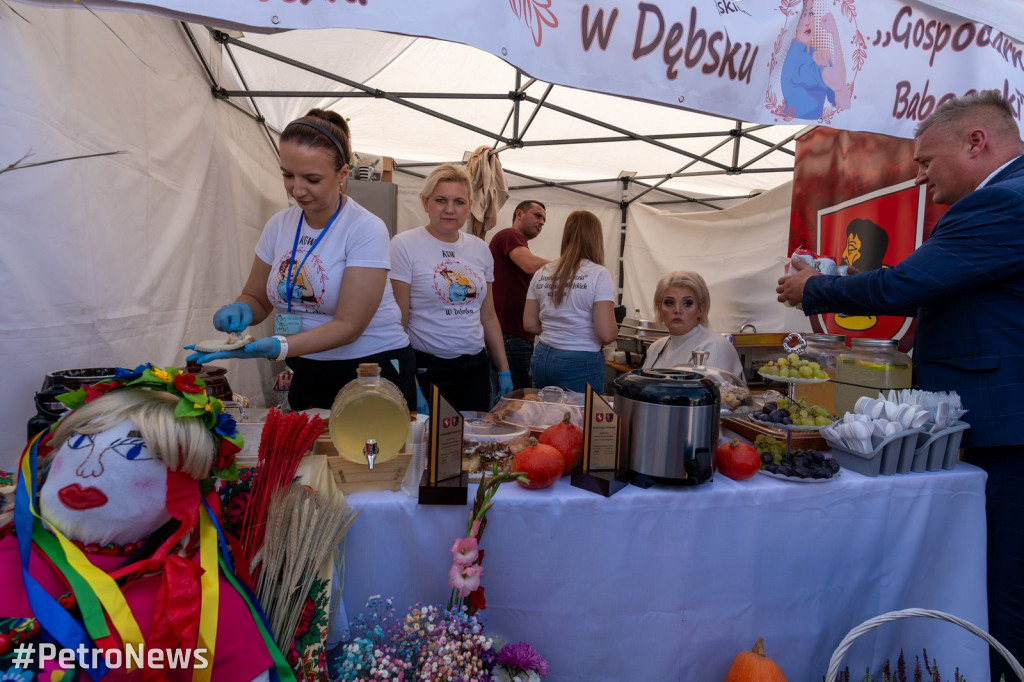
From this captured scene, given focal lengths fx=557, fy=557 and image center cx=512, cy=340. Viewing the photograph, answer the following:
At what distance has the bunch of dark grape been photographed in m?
1.65

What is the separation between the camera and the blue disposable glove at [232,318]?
6.13ft

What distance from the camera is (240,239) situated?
4.12 m

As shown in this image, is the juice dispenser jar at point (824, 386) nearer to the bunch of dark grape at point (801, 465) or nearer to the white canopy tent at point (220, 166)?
the bunch of dark grape at point (801, 465)

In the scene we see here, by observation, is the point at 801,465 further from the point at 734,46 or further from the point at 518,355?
the point at 518,355

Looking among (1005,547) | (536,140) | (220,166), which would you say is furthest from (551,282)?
(536,140)

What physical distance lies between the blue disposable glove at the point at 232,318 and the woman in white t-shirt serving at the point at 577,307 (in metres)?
1.96

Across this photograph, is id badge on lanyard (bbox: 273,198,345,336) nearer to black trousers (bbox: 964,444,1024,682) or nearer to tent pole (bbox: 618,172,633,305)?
black trousers (bbox: 964,444,1024,682)

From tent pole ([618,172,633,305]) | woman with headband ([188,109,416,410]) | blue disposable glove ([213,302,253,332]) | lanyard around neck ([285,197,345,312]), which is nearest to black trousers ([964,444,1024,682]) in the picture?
woman with headband ([188,109,416,410])

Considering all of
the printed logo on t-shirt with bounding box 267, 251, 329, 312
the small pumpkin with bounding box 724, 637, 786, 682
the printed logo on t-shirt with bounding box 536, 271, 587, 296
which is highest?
the printed logo on t-shirt with bounding box 536, 271, 587, 296

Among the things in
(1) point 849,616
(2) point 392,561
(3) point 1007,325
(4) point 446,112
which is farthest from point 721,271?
(2) point 392,561

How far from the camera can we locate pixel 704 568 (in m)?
1.59

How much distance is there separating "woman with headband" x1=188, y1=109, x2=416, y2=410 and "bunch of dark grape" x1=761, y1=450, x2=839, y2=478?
4.02 feet

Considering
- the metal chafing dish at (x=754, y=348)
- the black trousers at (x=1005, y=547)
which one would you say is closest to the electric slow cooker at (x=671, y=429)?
the black trousers at (x=1005, y=547)

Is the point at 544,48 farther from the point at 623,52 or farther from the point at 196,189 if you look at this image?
the point at 196,189
